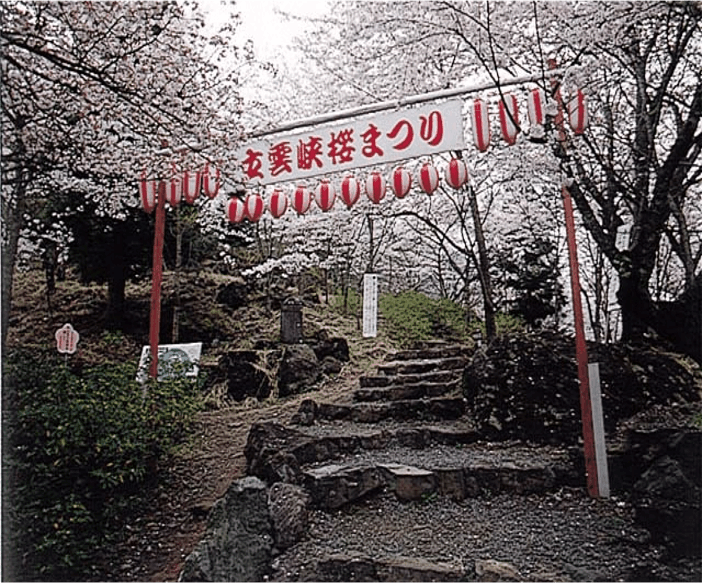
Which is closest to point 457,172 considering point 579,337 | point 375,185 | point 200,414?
point 375,185

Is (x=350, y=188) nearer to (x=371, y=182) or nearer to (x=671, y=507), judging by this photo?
(x=371, y=182)

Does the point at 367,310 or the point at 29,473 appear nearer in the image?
the point at 29,473

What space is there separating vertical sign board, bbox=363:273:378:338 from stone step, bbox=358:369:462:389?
0.18 m

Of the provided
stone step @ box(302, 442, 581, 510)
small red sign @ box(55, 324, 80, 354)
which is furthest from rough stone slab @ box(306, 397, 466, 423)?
small red sign @ box(55, 324, 80, 354)

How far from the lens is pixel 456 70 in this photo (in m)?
2.05

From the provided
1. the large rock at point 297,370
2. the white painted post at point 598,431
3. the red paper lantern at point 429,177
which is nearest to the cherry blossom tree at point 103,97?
the red paper lantern at point 429,177

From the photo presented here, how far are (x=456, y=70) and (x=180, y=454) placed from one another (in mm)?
1512

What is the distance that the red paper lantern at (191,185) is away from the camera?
1.90 metres

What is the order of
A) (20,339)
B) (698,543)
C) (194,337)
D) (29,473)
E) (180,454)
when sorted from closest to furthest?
(698,543)
(29,473)
(20,339)
(180,454)
(194,337)

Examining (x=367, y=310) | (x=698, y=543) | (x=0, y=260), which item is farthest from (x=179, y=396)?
(x=698, y=543)

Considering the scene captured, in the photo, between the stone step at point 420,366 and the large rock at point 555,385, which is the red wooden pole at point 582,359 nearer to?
the large rock at point 555,385

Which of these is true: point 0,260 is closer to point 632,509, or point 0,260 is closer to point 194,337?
point 194,337

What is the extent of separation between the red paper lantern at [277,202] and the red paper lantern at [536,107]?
81 centimetres

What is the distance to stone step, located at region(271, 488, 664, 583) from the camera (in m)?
1.30
